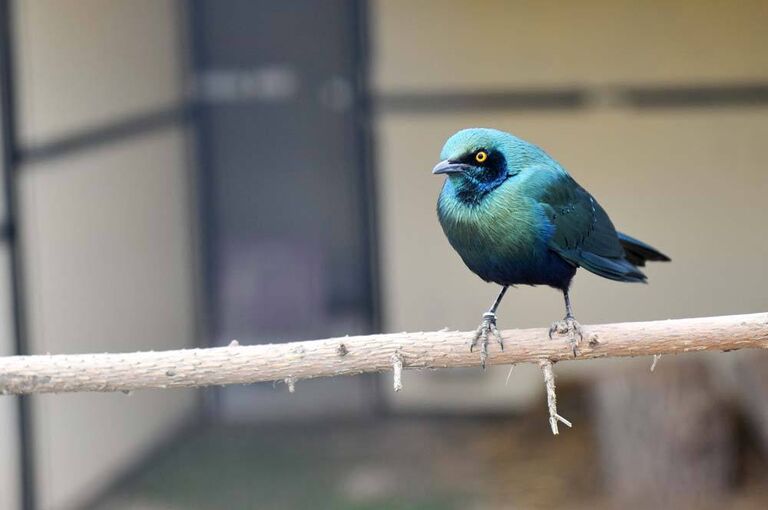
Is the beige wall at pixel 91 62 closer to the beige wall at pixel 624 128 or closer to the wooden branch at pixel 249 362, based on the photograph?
the beige wall at pixel 624 128

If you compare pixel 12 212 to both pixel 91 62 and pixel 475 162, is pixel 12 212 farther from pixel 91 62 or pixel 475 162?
pixel 475 162

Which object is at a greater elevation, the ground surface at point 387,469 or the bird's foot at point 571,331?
the bird's foot at point 571,331

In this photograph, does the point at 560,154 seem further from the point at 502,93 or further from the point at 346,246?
the point at 346,246

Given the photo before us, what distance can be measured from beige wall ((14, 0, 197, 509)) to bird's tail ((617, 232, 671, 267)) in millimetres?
2442

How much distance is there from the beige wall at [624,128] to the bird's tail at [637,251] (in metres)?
2.55

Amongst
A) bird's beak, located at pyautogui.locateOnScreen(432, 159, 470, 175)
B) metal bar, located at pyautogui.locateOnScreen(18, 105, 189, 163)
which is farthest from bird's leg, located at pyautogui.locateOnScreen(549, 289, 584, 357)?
metal bar, located at pyautogui.locateOnScreen(18, 105, 189, 163)

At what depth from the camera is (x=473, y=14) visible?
235 inches

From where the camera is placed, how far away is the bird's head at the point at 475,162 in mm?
2947

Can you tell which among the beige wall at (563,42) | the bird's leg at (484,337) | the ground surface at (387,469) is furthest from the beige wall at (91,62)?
the bird's leg at (484,337)

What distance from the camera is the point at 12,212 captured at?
15.9ft

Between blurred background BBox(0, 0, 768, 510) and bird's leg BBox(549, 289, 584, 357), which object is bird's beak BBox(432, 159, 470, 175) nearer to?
bird's leg BBox(549, 289, 584, 357)

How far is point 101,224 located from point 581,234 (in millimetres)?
2900

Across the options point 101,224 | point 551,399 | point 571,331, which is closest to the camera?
point 551,399

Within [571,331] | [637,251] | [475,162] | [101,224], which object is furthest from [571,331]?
[101,224]
